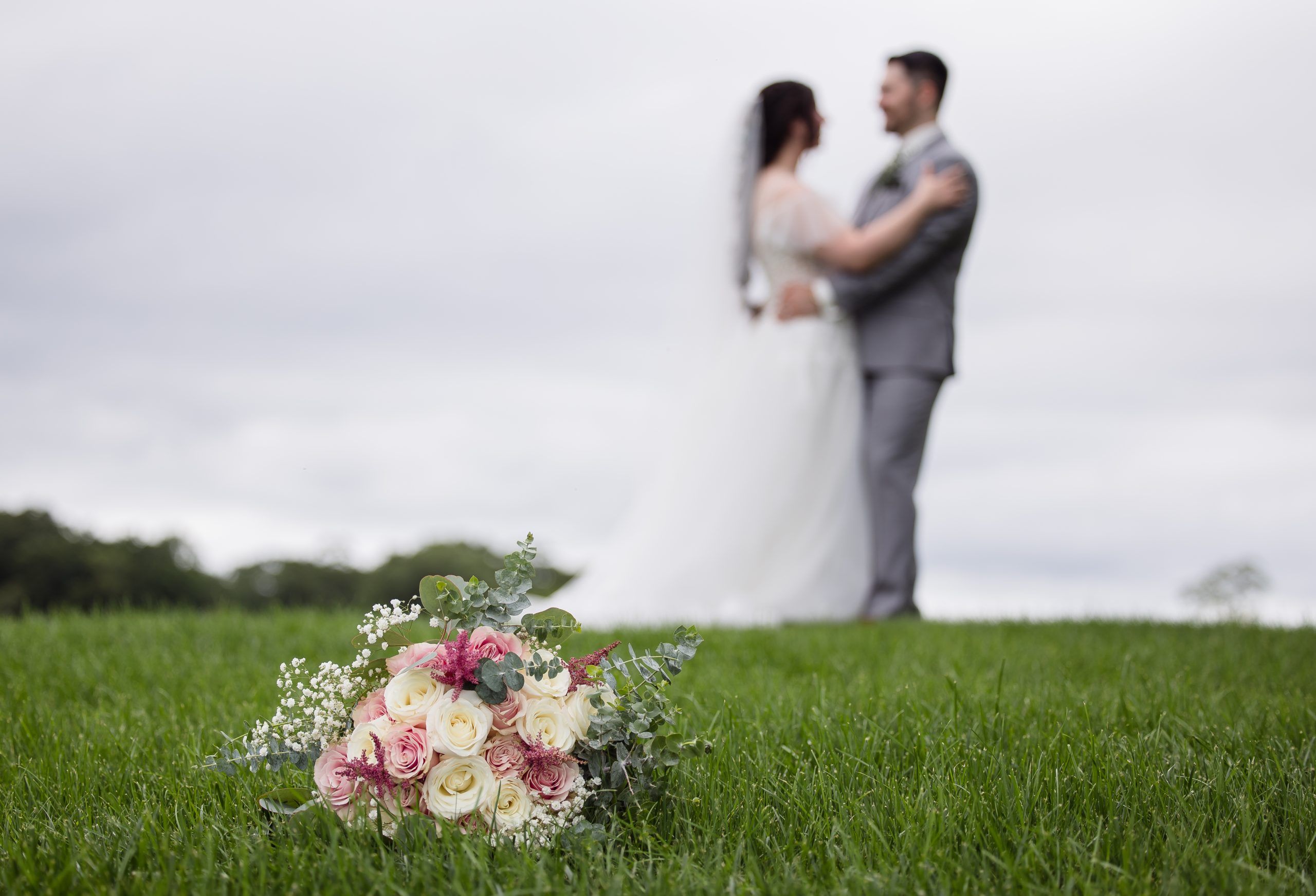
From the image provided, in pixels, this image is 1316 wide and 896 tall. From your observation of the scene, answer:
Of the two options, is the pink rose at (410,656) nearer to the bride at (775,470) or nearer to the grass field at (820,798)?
the grass field at (820,798)

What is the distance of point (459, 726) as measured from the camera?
1712 mm

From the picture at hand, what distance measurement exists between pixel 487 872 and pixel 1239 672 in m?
3.66

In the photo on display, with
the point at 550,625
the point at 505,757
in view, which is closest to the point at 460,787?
the point at 505,757

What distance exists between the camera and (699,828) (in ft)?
6.40

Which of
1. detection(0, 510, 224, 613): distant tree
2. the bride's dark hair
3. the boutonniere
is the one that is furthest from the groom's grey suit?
detection(0, 510, 224, 613): distant tree

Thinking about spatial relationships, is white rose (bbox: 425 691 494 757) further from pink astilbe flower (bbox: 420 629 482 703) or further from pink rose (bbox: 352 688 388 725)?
pink rose (bbox: 352 688 388 725)

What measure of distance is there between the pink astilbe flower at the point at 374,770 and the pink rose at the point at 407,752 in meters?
0.02

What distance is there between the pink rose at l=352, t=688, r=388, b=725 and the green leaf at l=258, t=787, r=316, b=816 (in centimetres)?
17

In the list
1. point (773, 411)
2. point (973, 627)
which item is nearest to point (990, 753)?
point (973, 627)

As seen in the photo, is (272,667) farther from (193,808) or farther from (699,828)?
(699,828)

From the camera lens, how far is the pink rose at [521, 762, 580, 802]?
1.78 m

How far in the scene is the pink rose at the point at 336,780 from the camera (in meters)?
1.79

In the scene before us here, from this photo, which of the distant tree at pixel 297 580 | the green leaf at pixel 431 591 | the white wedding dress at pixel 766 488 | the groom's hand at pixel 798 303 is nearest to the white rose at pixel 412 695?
the green leaf at pixel 431 591

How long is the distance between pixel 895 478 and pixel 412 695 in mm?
5707
